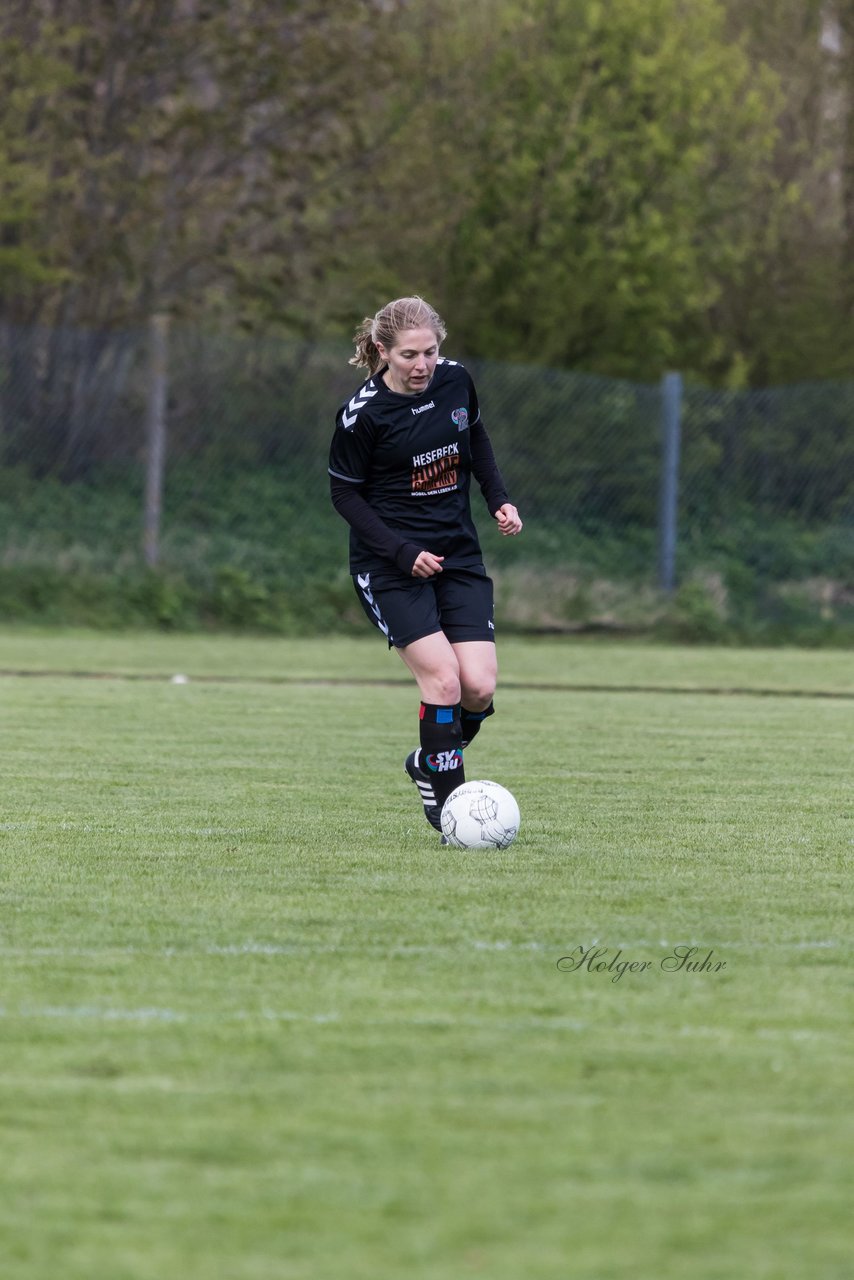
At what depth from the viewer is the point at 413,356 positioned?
6758 mm

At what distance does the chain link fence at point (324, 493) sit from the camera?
1883 centimetres

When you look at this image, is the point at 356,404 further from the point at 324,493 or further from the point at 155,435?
the point at 324,493

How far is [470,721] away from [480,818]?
1.05 meters

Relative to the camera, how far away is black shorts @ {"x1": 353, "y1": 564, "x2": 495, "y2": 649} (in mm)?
6922

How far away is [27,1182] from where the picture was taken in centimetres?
297

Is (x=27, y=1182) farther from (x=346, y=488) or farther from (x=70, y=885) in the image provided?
(x=346, y=488)

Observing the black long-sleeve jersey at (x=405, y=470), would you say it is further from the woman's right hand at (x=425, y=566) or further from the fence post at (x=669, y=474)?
the fence post at (x=669, y=474)

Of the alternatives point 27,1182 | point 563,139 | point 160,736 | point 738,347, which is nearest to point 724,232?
point 738,347

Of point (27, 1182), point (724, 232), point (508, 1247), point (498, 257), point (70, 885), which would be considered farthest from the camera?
point (724, 232)

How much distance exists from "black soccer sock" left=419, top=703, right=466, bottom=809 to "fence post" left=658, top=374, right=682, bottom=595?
12530 mm

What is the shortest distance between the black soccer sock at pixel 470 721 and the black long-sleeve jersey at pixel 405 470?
0.58 m

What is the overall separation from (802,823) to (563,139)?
721 inches

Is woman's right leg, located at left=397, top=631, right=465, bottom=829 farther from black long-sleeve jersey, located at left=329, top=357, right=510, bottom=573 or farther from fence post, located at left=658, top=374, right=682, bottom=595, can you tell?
fence post, located at left=658, top=374, right=682, bottom=595

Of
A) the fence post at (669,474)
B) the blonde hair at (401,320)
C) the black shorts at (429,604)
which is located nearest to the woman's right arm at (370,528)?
the black shorts at (429,604)
